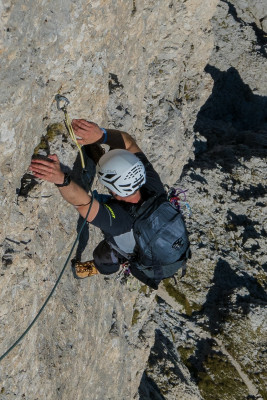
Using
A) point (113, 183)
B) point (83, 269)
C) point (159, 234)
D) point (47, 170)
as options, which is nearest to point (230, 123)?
point (83, 269)

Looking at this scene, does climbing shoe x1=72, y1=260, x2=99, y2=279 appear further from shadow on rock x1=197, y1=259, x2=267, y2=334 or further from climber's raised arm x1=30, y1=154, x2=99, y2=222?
shadow on rock x1=197, y1=259, x2=267, y2=334

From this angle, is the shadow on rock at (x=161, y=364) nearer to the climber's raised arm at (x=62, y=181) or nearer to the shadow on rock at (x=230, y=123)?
the shadow on rock at (x=230, y=123)

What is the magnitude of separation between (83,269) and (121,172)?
405 cm

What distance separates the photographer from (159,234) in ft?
28.9

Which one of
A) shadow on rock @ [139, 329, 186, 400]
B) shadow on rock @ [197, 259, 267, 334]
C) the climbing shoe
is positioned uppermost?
the climbing shoe

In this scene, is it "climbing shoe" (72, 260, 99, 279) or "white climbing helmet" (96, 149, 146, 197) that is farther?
"climbing shoe" (72, 260, 99, 279)

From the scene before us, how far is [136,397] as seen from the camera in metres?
18.4

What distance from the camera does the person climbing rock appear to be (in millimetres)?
7793

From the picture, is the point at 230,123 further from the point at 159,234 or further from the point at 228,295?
the point at 159,234

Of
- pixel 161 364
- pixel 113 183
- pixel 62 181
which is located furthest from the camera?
pixel 161 364

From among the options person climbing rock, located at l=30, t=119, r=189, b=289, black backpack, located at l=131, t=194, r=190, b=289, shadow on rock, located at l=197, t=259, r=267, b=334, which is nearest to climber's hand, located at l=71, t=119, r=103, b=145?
person climbing rock, located at l=30, t=119, r=189, b=289

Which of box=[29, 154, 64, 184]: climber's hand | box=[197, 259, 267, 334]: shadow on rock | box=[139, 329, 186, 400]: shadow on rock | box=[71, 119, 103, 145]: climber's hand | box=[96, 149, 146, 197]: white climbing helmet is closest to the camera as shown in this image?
box=[29, 154, 64, 184]: climber's hand

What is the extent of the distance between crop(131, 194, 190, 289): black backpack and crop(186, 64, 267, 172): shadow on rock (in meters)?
17.3

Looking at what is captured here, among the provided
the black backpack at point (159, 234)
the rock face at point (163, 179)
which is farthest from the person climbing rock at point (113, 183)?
the rock face at point (163, 179)
